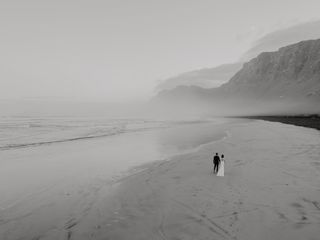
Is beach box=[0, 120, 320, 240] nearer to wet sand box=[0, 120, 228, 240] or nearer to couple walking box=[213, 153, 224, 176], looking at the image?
wet sand box=[0, 120, 228, 240]

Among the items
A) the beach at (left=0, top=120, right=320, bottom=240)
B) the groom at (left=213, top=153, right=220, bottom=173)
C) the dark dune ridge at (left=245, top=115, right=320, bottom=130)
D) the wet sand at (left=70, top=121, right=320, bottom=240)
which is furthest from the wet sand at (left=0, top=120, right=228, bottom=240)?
the dark dune ridge at (left=245, top=115, right=320, bottom=130)

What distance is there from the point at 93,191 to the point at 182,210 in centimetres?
644

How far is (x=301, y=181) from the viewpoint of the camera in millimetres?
14203

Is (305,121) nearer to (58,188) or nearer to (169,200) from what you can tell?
(169,200)

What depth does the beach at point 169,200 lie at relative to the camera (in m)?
9.24

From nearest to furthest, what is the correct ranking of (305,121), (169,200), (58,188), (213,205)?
1. (213,205)
2. (169,200)
3. (58,188)
4. (305,121)

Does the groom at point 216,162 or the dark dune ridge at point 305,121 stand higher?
the dark dune ridge at point 305,121

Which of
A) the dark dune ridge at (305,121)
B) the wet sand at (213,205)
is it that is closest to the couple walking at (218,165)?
the wet sand at (213,205)

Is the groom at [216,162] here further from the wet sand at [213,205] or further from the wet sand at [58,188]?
the wet sand at [58,188]

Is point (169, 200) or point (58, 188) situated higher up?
point (169, 200)

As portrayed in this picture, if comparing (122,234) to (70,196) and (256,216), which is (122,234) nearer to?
(256,216)

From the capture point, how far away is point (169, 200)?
489 inches

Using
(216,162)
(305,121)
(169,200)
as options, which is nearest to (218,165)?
(216,162)

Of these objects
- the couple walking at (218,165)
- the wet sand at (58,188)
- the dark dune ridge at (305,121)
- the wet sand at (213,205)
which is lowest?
the wet sand at (58,188)
